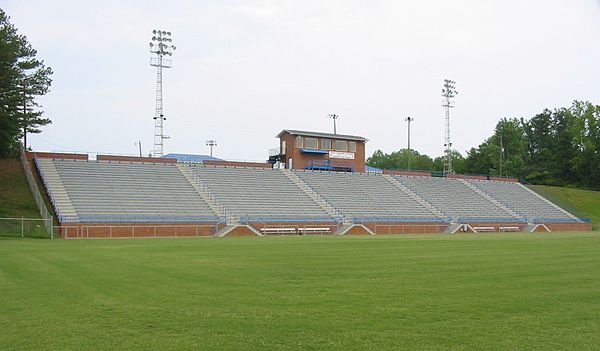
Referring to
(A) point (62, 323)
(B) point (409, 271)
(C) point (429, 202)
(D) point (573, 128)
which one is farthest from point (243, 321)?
(D) point (573, 128)

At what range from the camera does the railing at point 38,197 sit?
38031 millimetres

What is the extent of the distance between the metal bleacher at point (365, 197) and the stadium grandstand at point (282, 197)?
0.12m

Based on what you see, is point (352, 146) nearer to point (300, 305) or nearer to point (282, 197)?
point (282, 197)

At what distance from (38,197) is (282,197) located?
21.2 metres

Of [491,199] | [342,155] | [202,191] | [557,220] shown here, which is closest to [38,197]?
[202,191]

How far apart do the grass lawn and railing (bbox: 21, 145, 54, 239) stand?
19790mm

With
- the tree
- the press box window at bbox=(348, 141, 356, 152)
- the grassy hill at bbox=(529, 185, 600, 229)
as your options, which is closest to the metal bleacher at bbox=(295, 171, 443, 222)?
the press box window at bbox=(348, 141, 356, 152)

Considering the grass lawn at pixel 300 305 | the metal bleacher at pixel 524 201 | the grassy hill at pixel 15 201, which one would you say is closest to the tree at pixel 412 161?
the metal bleacher at pixel 524 201

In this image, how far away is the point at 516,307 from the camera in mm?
10727

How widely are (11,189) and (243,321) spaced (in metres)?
42.0

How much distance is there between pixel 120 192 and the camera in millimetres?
48469

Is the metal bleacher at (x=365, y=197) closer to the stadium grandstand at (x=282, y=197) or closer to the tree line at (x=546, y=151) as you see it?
the stadium grandstand at (x=282, y=197)

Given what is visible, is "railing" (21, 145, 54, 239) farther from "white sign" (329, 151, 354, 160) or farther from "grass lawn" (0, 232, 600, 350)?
"white sign" (329, 151, 354, 160)

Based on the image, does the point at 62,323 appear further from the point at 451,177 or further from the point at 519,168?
the point at 519,168
